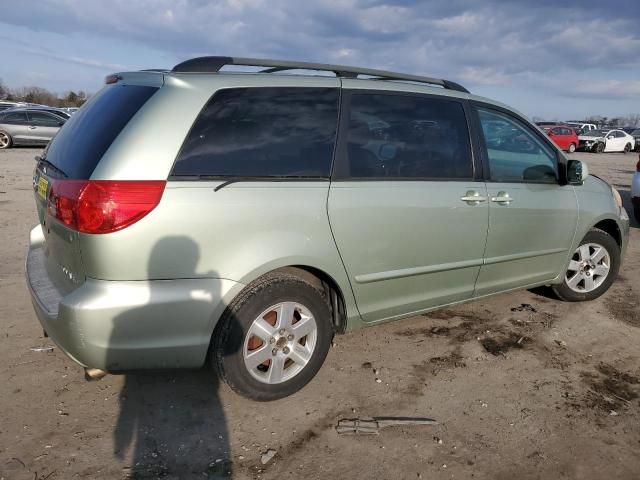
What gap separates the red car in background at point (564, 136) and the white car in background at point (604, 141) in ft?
4.69

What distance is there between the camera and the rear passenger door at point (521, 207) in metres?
3.81

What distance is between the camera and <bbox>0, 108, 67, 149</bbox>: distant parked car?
695 inches

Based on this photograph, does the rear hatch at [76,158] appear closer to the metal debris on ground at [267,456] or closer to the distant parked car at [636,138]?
the metal debris on ground at [267,456]

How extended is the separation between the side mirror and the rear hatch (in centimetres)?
325

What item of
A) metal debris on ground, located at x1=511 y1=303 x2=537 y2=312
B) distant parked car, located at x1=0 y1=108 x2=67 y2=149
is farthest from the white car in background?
metal debris on ground, located at x1=511 y1=303 x2=537 y2=312

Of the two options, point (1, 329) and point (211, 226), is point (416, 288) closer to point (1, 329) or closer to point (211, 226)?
point (211, 226)

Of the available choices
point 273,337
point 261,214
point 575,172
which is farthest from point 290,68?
point 575,172

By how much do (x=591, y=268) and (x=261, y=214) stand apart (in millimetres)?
3451

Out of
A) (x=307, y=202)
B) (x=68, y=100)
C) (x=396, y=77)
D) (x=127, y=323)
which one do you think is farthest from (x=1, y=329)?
(x=68, y=100)

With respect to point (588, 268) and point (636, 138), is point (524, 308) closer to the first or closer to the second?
point (588, 268)

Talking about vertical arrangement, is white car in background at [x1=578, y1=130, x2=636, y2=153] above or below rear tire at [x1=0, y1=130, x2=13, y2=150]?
above

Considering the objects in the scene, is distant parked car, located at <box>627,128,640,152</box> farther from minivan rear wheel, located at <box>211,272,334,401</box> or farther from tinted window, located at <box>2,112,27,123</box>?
minivan rear wheel, located at <box>211,272,334,401</box>

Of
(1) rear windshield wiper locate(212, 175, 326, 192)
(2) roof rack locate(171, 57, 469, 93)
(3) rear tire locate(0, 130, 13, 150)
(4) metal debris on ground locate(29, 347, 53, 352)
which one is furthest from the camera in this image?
(3) rear tire locate(0, 130, 13, 150)

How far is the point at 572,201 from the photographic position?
429 centimetres
